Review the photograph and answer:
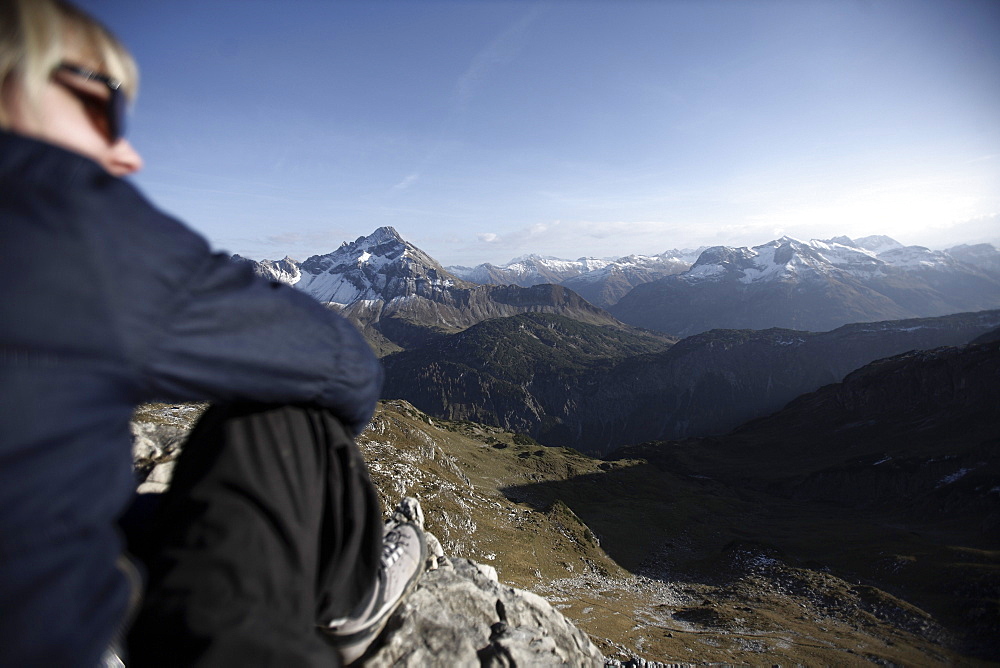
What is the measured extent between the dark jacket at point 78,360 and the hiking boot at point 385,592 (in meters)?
2.77

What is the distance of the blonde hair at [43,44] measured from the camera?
210 centimetres

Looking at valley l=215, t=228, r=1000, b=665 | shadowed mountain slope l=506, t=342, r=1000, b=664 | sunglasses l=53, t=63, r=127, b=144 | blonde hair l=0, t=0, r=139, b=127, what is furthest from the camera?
shadowed mountain slope l=506, t=342, r=1000, b=664

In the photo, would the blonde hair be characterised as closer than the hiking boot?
Yes

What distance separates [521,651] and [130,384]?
752 cm

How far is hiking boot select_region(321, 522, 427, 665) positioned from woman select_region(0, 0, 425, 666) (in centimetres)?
128

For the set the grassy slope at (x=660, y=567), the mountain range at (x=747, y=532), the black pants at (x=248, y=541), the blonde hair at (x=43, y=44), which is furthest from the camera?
the grassy slope at (x=660, y=567)

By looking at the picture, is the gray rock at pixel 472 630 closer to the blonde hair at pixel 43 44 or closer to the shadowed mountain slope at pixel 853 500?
the blonde hair at pixel 43 44

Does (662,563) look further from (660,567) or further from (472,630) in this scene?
(472,630)

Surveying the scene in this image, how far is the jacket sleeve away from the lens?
2207 millimetres

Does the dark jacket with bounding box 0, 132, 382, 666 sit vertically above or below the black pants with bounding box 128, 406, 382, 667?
above

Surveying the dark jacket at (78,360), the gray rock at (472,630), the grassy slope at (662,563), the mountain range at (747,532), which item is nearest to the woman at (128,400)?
the dark jacket at (78,360)

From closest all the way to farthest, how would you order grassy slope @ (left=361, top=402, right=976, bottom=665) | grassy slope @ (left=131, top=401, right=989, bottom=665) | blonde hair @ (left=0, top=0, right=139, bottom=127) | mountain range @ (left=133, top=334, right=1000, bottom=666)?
blonde hair @ (left=0, top=0, right=139, bottom=127) → mountain range @ (left=133, top=334, right=1000, bottom=666) → grassy slope @ (left=131, top=401, right=989, bottom=665) → grassy slope @ (left=361, top=402, right=976, bottom=665)

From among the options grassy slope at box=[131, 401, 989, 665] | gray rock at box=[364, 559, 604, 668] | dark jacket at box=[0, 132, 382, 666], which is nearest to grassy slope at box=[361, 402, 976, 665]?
grassy slope at box=[131, 401, 989, 665]

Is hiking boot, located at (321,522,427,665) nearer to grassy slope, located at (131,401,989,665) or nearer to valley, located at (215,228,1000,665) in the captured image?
valley, located at (215,228,1000,665)
